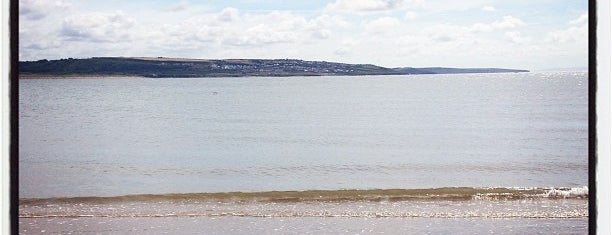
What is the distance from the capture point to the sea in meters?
3.10

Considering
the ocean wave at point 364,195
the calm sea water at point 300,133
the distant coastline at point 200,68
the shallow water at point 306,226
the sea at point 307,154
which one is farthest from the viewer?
the distant coastline at point 200,68

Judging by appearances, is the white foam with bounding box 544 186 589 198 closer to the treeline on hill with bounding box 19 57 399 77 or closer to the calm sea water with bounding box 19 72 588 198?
the calm sea water with bounding box 19 72 588 198

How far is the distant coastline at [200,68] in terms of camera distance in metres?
5.50

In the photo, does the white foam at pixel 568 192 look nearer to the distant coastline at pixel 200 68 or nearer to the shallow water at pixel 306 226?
the shallow water at pixel 306 226

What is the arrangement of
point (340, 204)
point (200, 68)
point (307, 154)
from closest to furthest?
point (340, 204) < point (307, 154) < point (200, 68)

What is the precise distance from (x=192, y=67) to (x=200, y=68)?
241 mm

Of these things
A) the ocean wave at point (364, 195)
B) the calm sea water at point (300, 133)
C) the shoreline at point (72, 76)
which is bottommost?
the ocean wave at point (364, 195)

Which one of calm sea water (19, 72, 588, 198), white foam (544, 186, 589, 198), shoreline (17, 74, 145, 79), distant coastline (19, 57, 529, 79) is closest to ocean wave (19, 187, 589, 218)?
white foam (544, 186, 589, 198)

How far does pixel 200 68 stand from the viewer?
5.68 metres

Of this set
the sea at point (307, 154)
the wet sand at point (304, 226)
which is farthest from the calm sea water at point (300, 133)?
the wet sand at point (304, 226)

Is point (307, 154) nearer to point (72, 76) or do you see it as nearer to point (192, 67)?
point (192, 67)

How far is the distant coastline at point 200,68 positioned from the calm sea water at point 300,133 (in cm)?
9

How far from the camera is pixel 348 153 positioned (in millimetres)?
5332

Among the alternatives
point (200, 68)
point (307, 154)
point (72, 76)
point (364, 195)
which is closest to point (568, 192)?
point (364, 195)
